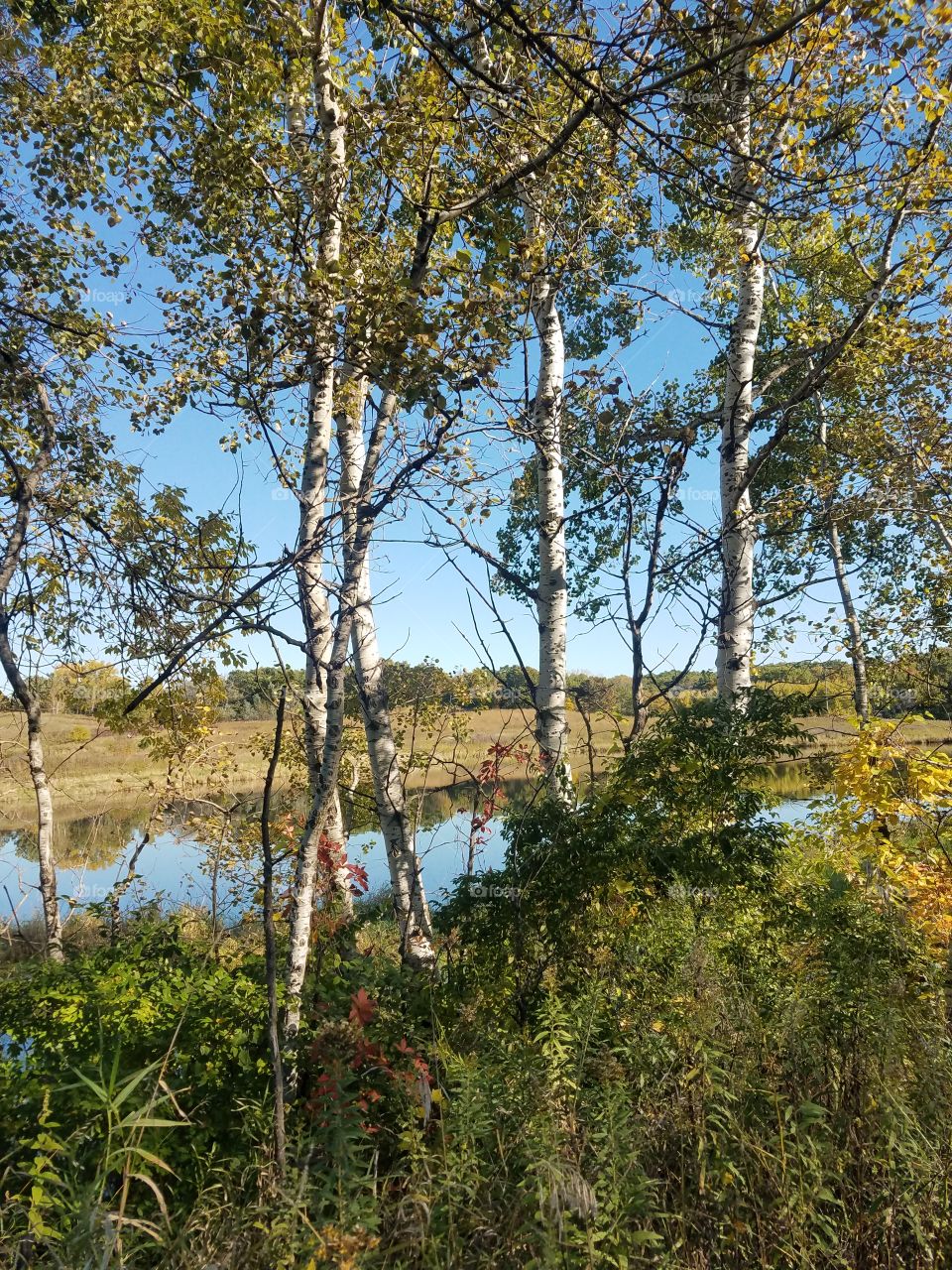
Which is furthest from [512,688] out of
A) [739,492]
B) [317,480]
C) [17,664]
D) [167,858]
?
[167,858]

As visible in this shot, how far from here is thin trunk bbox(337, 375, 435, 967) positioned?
4.38m

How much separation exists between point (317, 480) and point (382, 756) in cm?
197

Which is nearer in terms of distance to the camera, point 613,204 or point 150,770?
point 613,204

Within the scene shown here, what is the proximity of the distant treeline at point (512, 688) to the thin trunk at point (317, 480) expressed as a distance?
38 centimetres

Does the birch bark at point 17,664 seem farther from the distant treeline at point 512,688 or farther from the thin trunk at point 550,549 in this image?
the thin trunk at point 550,549

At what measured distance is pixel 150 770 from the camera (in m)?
30.3

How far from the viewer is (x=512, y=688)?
4031 mm

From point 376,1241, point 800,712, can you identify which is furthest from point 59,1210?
point 800,712

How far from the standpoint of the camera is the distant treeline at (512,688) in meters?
4.36

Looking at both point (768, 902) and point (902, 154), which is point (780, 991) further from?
point (902, 154)

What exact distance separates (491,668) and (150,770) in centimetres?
3095

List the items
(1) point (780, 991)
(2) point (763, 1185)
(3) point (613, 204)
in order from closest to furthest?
(2) point (763, 1185) < (1) point (780, 991) < (3) point (613, 204)

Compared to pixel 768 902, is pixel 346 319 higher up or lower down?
higher up

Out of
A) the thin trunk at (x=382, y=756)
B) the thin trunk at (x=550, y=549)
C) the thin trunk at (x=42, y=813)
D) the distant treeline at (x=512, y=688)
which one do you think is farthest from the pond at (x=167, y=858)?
the thin trunk at (x=550, y=549)
